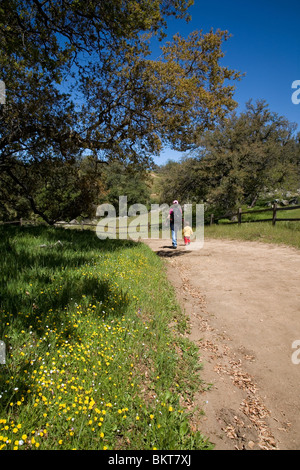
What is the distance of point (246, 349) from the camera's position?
174 inches

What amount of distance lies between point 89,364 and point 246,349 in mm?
2940

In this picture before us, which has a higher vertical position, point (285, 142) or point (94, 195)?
point (285, 142)

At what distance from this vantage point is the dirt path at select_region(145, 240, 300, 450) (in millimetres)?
2883

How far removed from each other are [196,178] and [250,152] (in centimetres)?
568

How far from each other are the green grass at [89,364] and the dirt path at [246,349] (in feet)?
1.18

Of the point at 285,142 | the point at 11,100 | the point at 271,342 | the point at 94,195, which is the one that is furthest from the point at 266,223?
the point at 285,142

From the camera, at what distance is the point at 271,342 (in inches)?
179

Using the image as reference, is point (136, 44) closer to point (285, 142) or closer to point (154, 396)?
point (154, 396)

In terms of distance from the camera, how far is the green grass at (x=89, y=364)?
2.39 metres
